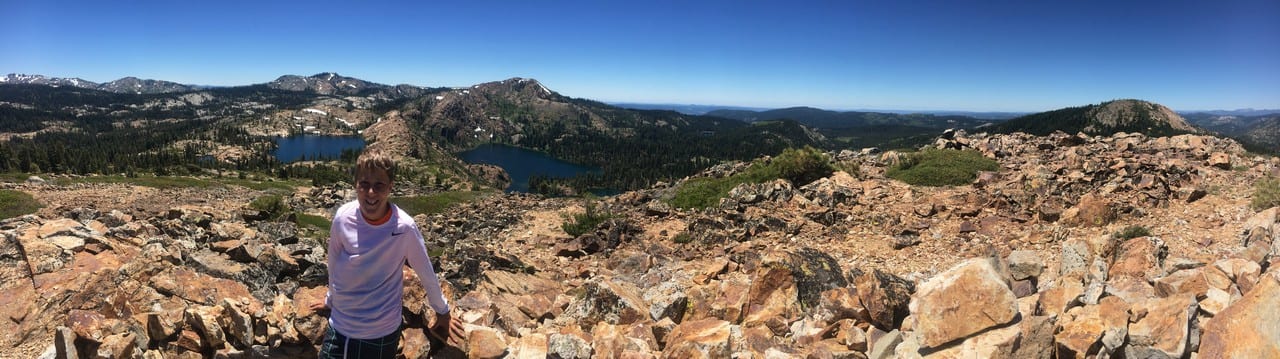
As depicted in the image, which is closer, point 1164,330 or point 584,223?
point 1164,330

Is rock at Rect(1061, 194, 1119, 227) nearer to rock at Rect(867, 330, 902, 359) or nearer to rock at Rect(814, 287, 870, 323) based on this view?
rock at Rect(814, 287, 870, 323)

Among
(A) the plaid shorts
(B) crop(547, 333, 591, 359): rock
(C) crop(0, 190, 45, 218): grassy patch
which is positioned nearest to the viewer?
(A) the plaid shorts

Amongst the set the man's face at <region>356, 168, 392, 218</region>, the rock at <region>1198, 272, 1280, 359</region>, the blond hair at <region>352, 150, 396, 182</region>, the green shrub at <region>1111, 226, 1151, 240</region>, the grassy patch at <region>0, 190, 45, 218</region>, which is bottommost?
the grassy patch at <region>0, 190, 45, 218</region>

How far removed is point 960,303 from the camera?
5.09m

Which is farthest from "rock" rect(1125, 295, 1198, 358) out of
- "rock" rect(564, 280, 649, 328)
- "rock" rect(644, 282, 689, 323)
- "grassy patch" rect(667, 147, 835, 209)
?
"grassy patch" rect(667, 147, 835, 209)

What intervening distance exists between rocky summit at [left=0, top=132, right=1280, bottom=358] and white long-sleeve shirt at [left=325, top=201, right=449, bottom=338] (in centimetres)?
108

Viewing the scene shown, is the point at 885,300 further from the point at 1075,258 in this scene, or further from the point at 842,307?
the point at 1075,258

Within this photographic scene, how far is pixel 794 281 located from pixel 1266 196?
11.8 m

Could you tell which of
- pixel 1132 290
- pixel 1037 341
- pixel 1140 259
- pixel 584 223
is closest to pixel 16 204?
pixel 584 223

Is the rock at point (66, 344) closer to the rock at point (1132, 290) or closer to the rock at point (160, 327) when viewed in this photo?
the rock at point (160, 327)

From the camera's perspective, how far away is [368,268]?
14.1ft

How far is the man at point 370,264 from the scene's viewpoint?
Answer: 416cm

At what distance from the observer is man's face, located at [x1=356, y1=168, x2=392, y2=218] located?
4078 mm

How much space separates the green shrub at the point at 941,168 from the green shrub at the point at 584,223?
1245cm
